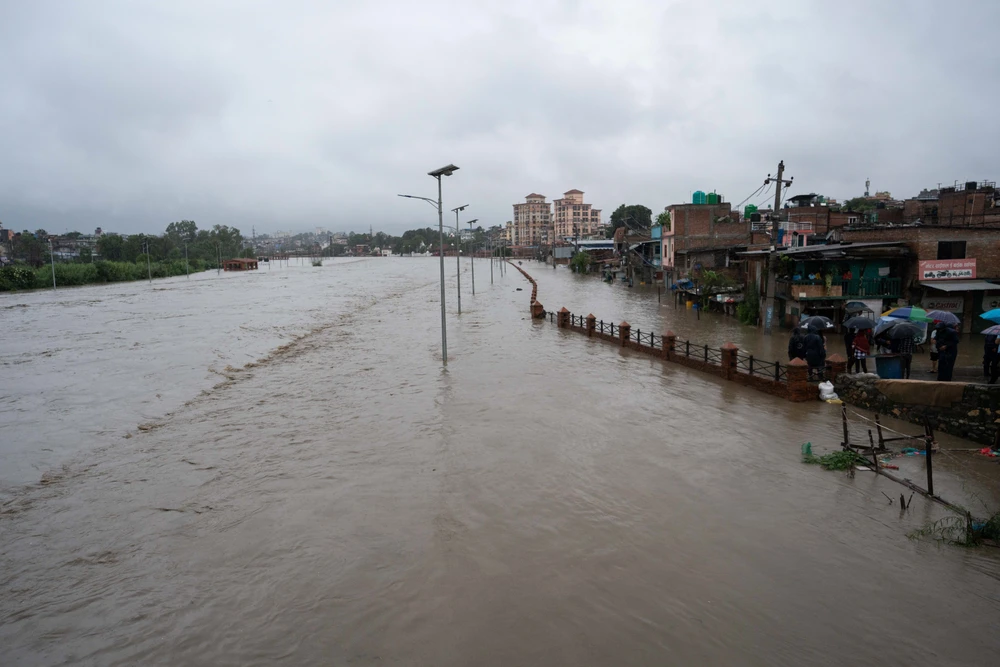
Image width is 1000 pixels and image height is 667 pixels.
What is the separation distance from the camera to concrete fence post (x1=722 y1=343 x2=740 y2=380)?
56.3 ft

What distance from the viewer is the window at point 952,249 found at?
2516cm

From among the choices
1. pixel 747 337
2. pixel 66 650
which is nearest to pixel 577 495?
pixel 66 650

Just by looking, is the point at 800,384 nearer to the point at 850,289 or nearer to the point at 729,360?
the point at 729,360

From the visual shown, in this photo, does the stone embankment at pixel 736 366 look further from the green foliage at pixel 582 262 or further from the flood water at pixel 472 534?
the green foliage at pixel 582 262

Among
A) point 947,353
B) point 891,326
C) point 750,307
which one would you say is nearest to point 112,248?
point 750,307

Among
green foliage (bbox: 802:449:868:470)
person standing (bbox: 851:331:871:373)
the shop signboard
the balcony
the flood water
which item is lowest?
the flood water

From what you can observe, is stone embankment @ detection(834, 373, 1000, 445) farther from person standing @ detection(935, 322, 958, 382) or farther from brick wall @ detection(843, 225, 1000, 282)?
brick wall @ detection(843, 225, 1000, 282)

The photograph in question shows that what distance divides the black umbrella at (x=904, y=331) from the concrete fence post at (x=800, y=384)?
2.09 meters

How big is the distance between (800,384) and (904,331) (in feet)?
8.82

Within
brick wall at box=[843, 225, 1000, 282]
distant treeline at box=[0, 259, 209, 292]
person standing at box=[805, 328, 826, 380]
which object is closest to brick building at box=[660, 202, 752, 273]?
brick wall at box=[843, 225, 1000, 282]

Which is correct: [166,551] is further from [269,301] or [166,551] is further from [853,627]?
[269,301]

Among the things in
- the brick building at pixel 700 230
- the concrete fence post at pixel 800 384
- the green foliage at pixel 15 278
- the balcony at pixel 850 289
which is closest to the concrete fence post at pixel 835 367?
the concrete fence post at pixel 800 384

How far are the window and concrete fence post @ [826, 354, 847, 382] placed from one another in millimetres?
15415

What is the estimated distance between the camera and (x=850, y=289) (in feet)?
85.7
